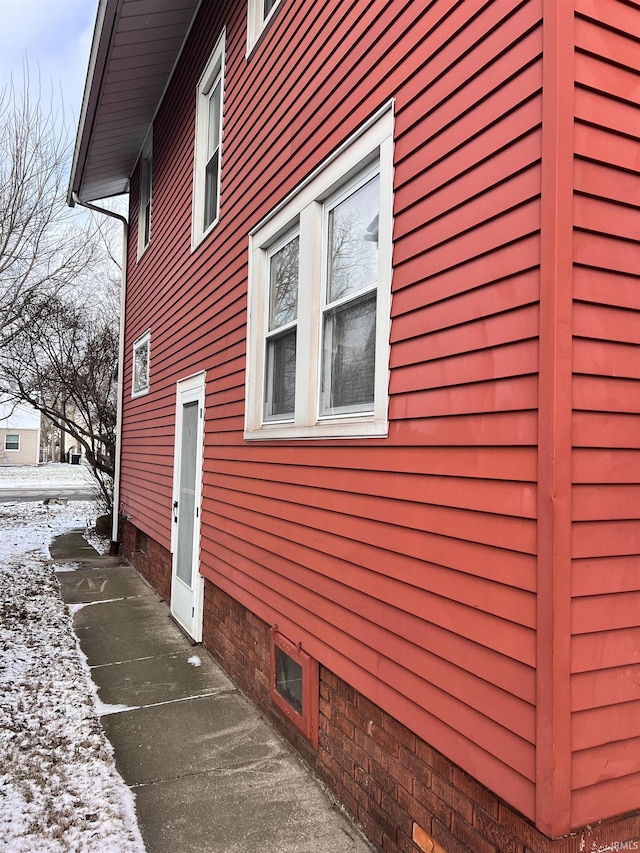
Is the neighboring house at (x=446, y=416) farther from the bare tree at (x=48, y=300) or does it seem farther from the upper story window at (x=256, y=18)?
the bare tree at (x=48, y=300)

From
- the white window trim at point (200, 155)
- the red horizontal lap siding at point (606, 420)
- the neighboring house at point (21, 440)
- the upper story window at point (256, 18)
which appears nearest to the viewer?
the red horizontal lap siding at point (606, 420)

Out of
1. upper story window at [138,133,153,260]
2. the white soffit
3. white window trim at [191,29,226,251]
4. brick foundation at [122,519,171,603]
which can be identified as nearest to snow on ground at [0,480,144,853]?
brick foundation at [122,519,171,603]

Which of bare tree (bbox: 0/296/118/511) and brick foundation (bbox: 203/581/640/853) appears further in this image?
bare tree (bbox: 0/296/118/511)

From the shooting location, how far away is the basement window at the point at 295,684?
131 inches

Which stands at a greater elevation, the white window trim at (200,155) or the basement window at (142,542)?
the white window trim at (200,155)

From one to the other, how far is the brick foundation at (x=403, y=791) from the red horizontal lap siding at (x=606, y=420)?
0.15 m

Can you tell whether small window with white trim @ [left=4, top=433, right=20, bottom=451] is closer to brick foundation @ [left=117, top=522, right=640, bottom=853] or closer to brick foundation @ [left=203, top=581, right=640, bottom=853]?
brick foundation @ [left=117, top=522, right=640, bottom=853]

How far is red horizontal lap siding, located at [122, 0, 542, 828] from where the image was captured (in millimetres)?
1970

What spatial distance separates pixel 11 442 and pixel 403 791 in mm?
50602

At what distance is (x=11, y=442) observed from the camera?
154 feet

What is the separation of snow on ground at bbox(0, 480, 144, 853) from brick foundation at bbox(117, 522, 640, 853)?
0.98 meters

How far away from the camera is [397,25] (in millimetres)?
2744

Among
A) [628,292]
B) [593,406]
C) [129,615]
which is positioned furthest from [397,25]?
[129,615]

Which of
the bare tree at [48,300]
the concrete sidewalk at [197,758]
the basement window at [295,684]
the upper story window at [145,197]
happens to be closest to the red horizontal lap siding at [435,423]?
the basement window at [295,684]
